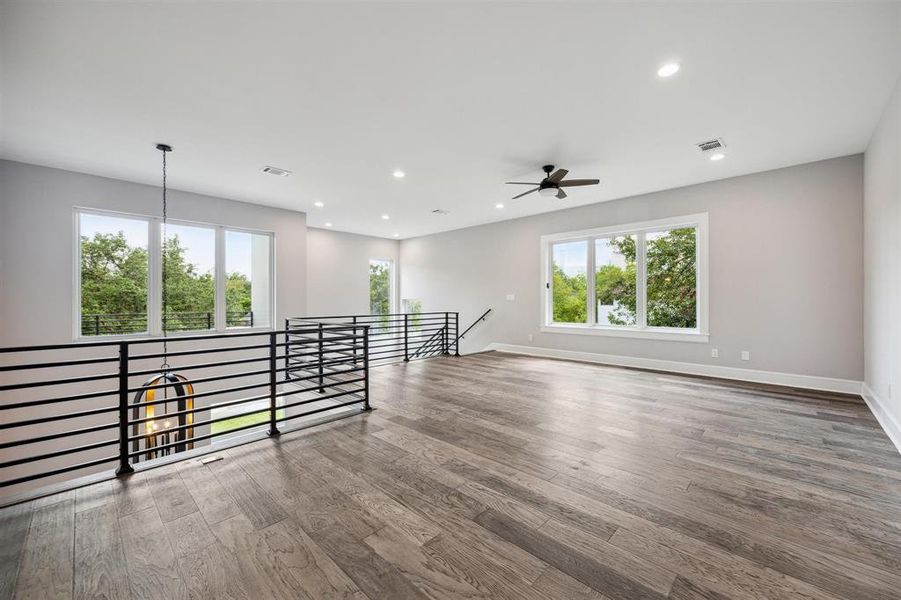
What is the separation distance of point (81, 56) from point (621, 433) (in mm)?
5035

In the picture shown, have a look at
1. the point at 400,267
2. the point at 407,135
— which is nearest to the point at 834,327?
the point at 407,135

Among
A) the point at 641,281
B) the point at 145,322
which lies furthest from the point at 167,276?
the point at 641,281

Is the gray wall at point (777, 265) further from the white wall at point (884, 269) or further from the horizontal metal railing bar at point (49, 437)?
the horizontal metal railing bar at point (49, 437)

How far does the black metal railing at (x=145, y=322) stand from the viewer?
4809 mm

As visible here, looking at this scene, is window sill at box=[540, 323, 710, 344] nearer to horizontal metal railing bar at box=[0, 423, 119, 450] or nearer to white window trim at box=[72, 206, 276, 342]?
white window trim at box=[72, 206, 276, 342]

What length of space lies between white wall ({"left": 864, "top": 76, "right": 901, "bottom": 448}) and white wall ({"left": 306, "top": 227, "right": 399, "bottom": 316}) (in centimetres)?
848

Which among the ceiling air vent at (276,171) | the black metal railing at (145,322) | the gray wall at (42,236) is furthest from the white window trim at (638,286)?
the gray wall at (42,236)

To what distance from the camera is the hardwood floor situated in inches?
56.8

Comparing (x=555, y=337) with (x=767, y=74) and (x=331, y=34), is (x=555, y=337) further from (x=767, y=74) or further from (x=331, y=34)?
(x=331, y=34)

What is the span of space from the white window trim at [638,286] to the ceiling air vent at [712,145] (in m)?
1.53

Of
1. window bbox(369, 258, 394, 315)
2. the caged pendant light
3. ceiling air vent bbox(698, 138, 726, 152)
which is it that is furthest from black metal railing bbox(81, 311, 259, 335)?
ceiling air vent bbox(698, 138, 726, 152)

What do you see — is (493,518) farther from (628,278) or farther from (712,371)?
(628,278)

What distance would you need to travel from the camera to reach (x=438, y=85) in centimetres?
277

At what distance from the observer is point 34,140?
3666 millimetres
